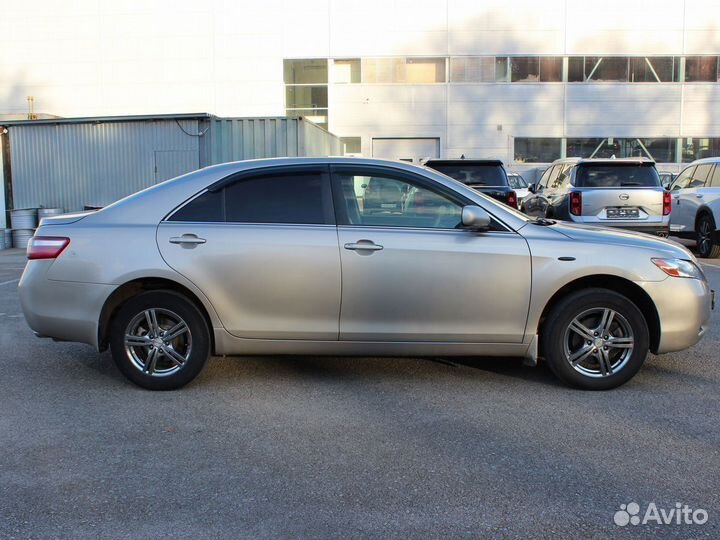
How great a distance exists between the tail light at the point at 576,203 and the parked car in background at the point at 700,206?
106 inches

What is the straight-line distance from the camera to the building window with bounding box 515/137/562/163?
3453cm

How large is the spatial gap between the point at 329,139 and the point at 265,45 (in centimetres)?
1002

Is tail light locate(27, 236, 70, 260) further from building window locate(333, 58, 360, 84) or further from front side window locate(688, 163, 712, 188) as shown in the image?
building window locate(333, 58, 360, 84)

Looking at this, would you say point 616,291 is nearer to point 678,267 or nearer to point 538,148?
point 678,267

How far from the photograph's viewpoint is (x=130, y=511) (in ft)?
11.3

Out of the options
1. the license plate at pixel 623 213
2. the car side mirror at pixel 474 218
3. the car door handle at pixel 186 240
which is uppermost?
the car side mirror at pixel 474 218

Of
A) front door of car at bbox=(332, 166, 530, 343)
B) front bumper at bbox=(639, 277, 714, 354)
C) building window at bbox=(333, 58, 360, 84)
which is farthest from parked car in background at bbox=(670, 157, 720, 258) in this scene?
building window at bbox=(333, 58, 360, 84)

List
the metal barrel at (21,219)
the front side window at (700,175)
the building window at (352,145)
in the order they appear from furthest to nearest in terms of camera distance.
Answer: the building window at (352,145) < the metal barrel at (21,219) < the front side window at (700,175)

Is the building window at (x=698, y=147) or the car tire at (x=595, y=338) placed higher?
the building window at (x=698, y=147)

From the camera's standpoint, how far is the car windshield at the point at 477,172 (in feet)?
42.7

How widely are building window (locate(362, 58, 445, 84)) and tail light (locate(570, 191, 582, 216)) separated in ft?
74.8

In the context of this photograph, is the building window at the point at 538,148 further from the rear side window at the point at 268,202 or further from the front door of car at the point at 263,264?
the front door of car at the point at 263,264

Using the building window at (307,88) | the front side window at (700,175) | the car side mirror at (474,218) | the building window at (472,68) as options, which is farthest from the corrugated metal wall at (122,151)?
the building window at (472,68)

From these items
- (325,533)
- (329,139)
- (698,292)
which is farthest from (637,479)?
(329,139)
